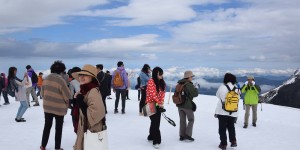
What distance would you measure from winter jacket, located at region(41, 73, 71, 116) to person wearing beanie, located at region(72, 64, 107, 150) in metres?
2.45

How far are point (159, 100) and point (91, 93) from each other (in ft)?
11.9

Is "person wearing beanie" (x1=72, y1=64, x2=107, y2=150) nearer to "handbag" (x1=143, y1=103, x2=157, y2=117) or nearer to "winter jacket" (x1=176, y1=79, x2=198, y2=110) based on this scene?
"handbag" (x1=143, y1=103, x2=157, y2=117)

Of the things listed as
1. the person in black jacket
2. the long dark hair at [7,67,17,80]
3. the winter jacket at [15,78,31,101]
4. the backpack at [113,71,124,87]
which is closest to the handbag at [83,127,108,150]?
the person in black jacket

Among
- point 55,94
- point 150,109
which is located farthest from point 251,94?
point 55,94

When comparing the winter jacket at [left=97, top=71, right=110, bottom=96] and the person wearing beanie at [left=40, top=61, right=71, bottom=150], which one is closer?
the person wearing beanie at [left=40, top=61, right=71, bottom=150]

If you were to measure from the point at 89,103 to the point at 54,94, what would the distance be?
283cm

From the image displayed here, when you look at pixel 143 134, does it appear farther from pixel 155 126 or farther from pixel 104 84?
pixel 104 84

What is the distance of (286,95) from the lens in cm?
5047

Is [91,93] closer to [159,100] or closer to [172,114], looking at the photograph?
[159,100]

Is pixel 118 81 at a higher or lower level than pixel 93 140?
higher

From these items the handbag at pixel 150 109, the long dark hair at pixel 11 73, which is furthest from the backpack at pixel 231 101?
the long dark hair at pixel 11 73

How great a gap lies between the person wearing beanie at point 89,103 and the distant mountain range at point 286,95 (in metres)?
48.5

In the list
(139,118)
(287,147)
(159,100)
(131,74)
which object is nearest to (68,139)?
(159,100)

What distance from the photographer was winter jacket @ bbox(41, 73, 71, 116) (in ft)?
23.9
